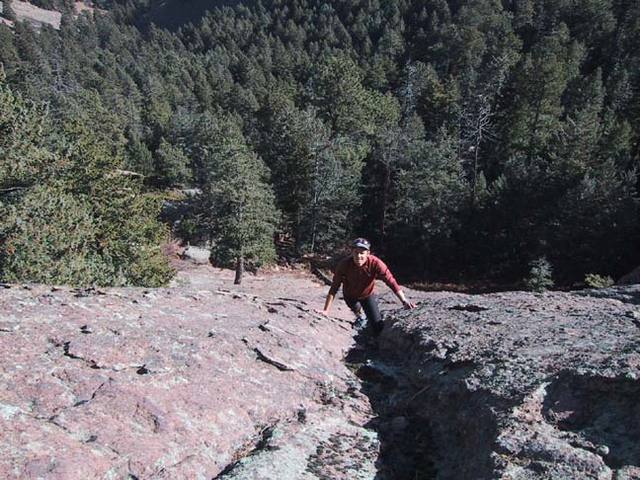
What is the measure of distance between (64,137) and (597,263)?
3203 cm

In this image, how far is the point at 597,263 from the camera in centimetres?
3222

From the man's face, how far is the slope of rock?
4.10 ft

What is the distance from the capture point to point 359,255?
24.7ft

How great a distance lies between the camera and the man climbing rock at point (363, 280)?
7629 millimetres

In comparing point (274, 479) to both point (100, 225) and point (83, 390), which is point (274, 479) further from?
point (100, 225)

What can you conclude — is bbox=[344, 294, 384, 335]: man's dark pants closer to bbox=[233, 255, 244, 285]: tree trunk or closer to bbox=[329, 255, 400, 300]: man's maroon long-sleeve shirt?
bbox=[329, 255, 400, 300]: man's maroon long-sleeve shirt

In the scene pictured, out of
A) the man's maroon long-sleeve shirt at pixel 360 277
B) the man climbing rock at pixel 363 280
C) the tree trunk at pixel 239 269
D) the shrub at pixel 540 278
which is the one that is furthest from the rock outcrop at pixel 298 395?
the tree trunk at pixel 239 269

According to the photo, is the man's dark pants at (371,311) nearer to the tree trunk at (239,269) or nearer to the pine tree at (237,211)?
the pine tree at (237,211)

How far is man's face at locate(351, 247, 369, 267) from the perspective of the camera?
744cm

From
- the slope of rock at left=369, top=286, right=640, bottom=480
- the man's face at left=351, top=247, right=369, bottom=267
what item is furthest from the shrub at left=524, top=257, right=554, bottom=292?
the man's face at left=351, top=247, right=369, bottom=267

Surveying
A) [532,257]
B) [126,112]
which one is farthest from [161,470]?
[126,112]

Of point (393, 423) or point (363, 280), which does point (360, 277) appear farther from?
point (393, 423)

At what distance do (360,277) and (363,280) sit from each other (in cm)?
7

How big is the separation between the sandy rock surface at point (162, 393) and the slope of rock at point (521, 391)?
2.43ft
